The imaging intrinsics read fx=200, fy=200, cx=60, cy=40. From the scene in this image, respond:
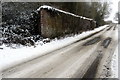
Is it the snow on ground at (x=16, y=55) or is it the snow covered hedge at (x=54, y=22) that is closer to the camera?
the snow on ground at (x=16, y=55)

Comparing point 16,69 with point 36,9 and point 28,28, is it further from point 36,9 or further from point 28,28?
point 36,9

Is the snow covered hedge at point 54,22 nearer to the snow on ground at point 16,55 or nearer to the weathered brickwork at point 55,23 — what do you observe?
the weathered brickwork at point 55,23

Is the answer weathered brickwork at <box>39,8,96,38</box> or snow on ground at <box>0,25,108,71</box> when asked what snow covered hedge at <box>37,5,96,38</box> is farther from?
snow on ground at <box>0,25,108,71</box>

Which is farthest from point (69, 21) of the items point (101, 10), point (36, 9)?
point (101, 10)

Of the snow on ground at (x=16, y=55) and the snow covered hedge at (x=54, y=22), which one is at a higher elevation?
the snow covered hedge at (x=54, y=22)

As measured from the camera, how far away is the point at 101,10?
171 feet

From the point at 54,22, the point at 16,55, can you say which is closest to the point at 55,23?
the point at 54,22

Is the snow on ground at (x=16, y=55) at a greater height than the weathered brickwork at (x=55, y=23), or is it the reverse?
the weathered brickwork at (x=55, y=23)

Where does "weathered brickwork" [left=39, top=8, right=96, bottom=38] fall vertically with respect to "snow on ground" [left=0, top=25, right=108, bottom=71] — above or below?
above

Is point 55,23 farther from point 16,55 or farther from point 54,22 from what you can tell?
point 16,55

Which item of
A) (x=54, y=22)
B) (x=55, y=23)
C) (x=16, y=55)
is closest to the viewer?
(x=16, y=55)

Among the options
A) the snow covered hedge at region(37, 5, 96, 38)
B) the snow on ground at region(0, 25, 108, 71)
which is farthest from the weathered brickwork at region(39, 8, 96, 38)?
the snow on ground at region(0, 25, 108, 71)

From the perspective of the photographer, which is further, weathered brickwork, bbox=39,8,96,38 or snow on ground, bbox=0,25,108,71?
weathered brickwork, bbox=39,8,96,38

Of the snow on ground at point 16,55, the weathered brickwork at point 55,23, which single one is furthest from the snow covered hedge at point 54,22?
the snow on ground at point 16,55
